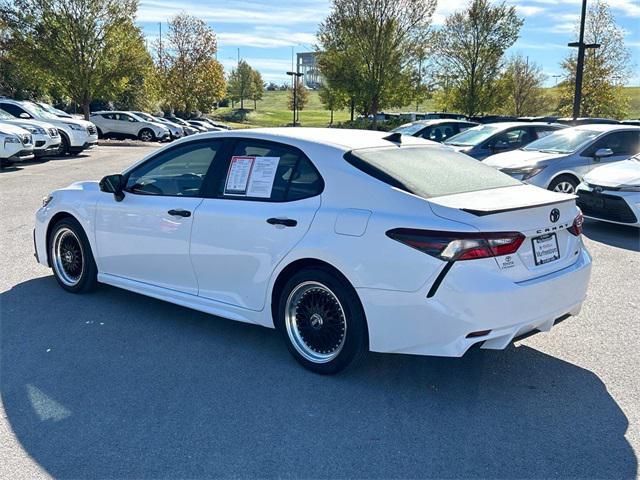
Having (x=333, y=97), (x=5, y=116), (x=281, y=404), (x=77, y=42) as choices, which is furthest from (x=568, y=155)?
(x=333, y=97)

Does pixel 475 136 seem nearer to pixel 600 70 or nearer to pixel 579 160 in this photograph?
pixel 579 160

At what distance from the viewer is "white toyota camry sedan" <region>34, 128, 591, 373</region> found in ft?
11.1

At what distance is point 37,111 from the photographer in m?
19.2

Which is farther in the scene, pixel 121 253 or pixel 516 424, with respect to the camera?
pixel 121 253

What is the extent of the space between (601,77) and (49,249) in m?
32.3

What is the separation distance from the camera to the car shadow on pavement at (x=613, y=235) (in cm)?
813

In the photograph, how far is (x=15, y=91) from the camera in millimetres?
42094

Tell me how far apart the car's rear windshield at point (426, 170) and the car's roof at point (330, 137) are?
117mm

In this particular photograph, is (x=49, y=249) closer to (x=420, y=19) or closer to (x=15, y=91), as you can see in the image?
(x=420, y=19)

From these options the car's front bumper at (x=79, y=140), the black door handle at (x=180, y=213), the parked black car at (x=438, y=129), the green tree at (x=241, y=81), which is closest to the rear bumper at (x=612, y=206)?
the black door handle at (x=180, y=213)

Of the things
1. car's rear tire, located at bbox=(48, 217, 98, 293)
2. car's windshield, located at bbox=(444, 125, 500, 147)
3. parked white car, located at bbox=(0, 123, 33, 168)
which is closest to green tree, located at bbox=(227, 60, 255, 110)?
parked white car, located at bbox=(0, 123, 33, 168)

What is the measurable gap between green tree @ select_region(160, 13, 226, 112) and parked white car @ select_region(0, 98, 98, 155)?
2583 cm

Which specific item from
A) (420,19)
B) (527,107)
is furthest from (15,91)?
(527,107)

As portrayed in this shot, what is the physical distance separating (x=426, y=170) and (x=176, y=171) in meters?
2.09
